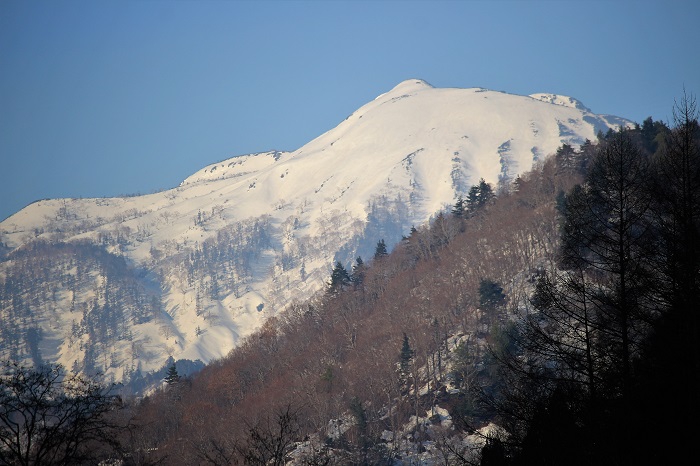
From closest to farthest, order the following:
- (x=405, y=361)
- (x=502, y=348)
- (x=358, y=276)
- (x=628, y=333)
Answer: (x=628, y=333), (x=502, y=348), (x=405, y=361), (x=358, y=276)

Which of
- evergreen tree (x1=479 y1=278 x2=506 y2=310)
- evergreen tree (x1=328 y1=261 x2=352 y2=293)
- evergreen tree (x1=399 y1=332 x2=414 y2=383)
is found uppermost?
evergreen tree (x1=328 y1=261 x2=352 y2=293)

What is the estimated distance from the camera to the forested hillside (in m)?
13.6

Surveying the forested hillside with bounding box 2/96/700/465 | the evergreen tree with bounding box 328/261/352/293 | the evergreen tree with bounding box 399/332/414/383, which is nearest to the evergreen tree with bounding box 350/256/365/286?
the forested hillside with bounding box 2/96/700/465

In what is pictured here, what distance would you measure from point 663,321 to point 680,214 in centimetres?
229

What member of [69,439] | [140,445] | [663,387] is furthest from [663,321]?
[140,445]

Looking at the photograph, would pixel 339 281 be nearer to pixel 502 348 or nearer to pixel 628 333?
pixel 502 348

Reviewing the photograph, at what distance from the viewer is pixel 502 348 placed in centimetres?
5544

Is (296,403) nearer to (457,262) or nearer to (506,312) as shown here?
(506,312)

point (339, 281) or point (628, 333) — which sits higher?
point (339, 281)

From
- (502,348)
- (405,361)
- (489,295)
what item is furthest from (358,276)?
(502,348)

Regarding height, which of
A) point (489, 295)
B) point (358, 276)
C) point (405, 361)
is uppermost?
point (358, 276)

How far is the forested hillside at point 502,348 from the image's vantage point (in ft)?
44.8

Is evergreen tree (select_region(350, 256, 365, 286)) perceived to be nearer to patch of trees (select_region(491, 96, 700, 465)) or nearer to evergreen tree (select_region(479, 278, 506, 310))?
evergreen tree (select_region(479, 278, 506, 310))

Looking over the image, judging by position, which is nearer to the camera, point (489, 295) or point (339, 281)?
point (489, 295)
